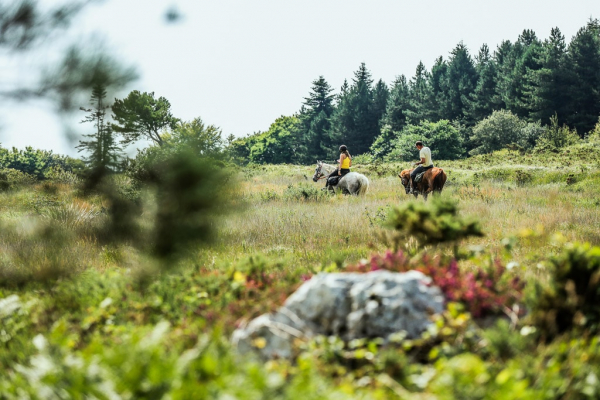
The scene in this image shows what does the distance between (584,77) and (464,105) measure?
15.3 metres

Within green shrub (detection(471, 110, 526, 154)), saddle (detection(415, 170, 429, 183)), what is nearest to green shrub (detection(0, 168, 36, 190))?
saddle (detection(415, 170, 429, 183))

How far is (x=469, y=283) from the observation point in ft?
12.4

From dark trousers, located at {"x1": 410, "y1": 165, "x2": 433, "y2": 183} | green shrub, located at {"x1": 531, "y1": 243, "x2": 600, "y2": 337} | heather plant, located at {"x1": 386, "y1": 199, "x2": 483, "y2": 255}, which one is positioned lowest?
green shrub, located at {"x1": 531, "y1": 243, "x2": 600, "y2": 337}

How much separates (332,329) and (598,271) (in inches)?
80.8

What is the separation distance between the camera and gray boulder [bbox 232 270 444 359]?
329 cm

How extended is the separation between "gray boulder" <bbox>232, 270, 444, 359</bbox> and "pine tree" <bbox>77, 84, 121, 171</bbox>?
153 centimetres

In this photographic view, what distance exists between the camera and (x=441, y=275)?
3904mm

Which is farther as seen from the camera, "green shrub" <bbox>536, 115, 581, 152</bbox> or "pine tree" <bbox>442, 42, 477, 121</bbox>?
"pine tree" <bbox>442, 42, 477, 121</bbox>

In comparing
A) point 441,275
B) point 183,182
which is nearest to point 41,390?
point 183,182

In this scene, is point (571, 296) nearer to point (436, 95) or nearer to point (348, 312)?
point (348, 312)

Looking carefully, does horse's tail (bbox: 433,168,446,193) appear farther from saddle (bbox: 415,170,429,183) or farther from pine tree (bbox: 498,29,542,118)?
pine tree (bbox: 498,29,542,118)

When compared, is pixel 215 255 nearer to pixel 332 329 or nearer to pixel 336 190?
pixel 332 329

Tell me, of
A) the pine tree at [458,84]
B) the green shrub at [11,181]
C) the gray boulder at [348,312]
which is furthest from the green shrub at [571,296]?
the pine tree at [458,84]

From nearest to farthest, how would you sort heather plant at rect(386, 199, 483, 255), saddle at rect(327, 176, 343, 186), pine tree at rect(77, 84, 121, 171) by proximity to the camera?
pine tree at rect(77, 84, 121, 171), heather plant at rect(386, 199, 483, 255), saddle at rect(327, 176, 343, 186)
